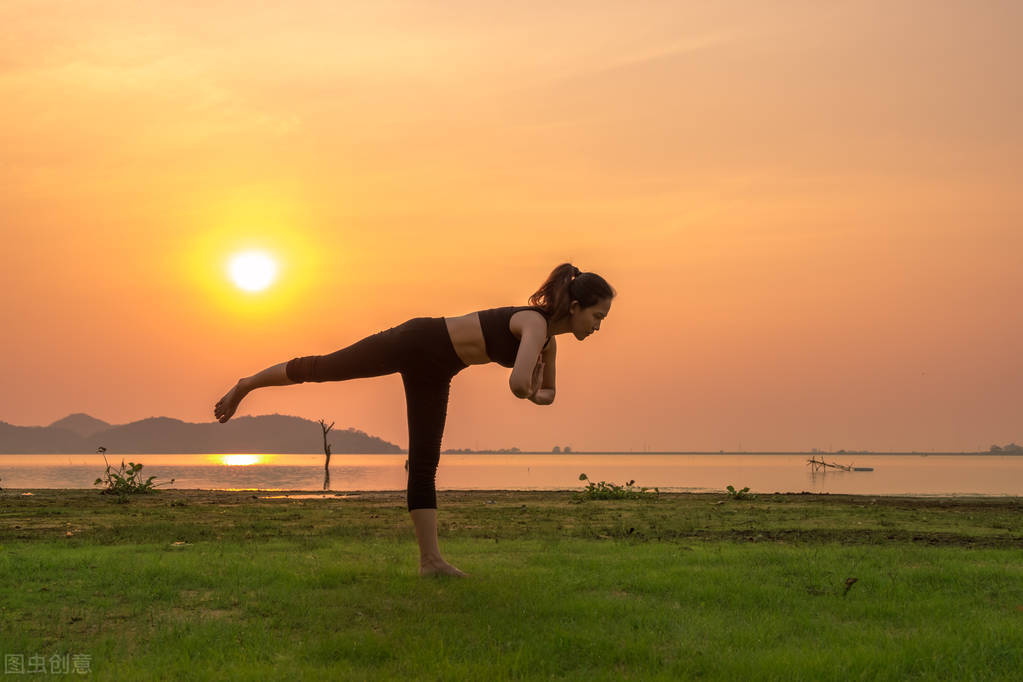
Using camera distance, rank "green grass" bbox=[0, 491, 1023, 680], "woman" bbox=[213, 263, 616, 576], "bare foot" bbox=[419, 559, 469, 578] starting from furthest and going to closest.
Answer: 1. "bare foot" bbox=[419, 559, 469, 578]
2. "woman" bbox=[213, 263, 616, 576]
3. "green grass" bbox=[0, 491, 1023, 680]

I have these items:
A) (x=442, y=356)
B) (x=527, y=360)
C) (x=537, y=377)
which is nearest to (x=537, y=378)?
(x=537, y=377)

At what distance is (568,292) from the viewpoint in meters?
6.85

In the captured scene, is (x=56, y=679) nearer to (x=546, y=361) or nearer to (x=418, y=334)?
(x=418, y=334)

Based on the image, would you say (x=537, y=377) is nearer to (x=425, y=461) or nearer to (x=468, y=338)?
(x=468, y=338)

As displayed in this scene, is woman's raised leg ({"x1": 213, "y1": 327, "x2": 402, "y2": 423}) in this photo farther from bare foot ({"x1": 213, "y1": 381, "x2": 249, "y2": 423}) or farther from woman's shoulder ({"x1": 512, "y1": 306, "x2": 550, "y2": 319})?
woman's shoulder ({"x1": 512, "y1": 306, "x2": 550, "y2": 319})

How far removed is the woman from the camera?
6.80 metres

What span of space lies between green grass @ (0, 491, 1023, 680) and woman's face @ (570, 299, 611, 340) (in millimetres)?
2164

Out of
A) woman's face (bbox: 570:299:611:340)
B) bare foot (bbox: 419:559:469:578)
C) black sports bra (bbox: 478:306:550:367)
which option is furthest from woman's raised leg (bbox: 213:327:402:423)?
bare foot (bbox: 419:559:469:578)

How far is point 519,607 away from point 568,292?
2.48 metres

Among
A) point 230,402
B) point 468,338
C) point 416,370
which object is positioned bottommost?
point 230,402

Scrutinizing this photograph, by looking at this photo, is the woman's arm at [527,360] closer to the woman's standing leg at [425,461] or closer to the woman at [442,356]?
the woman at [442,356]

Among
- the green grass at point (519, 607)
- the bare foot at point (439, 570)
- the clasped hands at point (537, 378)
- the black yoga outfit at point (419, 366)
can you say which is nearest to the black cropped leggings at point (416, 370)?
the black yoga outfit at point (419, 366)

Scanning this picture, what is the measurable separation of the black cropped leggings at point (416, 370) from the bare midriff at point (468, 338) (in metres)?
0.06

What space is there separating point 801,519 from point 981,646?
988 cm
